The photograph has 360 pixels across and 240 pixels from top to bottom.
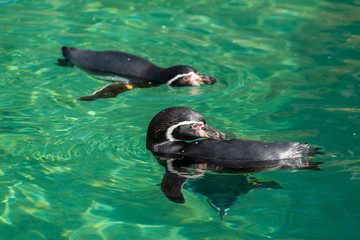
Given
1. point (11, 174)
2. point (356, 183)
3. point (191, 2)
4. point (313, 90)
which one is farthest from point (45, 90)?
point (191, 2)

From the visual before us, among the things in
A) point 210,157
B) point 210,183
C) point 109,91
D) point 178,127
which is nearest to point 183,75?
point 109,91

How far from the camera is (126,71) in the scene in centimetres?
827

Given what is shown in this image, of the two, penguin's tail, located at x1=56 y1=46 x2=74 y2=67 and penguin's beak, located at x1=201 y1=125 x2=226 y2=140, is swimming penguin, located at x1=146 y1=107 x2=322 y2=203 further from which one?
penguin's tail, located at x1=56 y1=46 x2=74 y2=67

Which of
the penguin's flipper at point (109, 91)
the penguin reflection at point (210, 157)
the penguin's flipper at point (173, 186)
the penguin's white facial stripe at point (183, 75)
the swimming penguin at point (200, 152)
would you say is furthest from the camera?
the penguin's white facial stripe at point (183, 75)

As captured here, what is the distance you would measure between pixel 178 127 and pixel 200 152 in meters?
0.41

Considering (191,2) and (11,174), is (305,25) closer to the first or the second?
(191,2)

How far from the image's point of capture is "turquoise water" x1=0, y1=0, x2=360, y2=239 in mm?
4574

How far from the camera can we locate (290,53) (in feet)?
30.3

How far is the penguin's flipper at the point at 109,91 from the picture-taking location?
Result: 714 centimetres

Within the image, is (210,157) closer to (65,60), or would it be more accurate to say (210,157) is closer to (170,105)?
→ (170,105)

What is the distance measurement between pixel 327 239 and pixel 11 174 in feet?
10.2

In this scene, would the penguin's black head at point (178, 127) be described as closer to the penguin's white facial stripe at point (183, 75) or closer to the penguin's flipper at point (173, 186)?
the penguin's flipper at point (173, 186)

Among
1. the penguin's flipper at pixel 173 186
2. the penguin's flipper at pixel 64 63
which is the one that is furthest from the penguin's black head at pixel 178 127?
the penguin's flipper at pixel 64 63

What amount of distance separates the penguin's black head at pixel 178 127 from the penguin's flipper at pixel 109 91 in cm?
175
